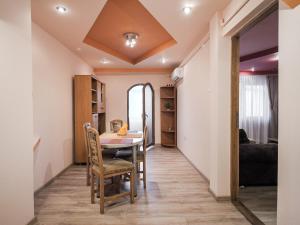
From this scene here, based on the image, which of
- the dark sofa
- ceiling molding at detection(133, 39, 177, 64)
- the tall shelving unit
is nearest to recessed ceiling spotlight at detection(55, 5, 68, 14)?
ceiling molding at detection(133, 39, 177, 64)

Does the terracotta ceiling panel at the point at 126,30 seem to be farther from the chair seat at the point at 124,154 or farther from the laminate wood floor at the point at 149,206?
the laminate wood floor at the point at 149,206

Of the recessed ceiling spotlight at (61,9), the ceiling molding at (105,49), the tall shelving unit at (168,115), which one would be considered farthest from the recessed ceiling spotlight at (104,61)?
the recessed ceiling spotlight at (61,9)

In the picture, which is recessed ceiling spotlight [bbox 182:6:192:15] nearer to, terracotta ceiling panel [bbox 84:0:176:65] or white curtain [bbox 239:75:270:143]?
terracotta ceiling panel [bbox 84:0:176:65]

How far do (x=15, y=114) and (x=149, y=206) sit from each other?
5.94ft

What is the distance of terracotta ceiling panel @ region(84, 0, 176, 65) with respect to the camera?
116 inches

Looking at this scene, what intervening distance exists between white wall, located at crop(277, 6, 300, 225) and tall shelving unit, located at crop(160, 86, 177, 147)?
16.0ft

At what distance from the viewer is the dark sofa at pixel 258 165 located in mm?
3012

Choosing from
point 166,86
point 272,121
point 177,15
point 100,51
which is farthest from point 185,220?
point 272,121

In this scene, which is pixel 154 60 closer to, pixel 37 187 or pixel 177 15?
pixel 177 15

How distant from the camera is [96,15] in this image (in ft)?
8.96

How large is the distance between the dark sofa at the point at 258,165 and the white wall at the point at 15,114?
9.07ft

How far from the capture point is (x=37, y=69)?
119 inches

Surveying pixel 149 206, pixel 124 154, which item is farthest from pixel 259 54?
pixel 149 206

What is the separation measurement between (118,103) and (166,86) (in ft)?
5.42
